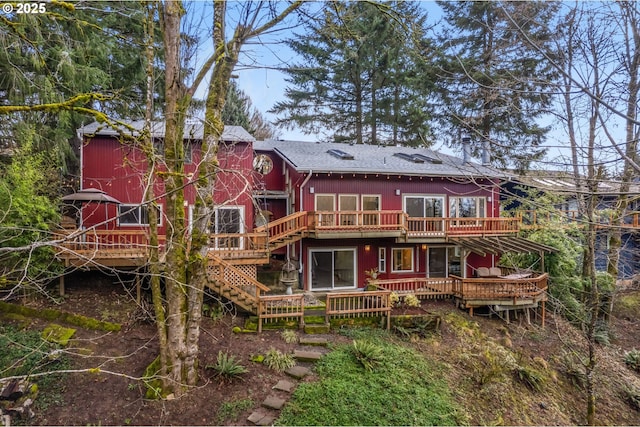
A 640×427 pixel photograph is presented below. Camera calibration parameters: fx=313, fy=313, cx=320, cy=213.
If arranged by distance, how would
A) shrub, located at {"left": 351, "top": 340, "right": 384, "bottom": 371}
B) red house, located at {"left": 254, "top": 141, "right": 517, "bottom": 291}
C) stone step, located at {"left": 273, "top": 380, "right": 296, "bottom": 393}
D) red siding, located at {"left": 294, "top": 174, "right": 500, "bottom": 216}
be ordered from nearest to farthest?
stone step, located at {"left": 273, "top": 380, "right": 296, "bottom": 393}
shrub, located at {"left": 351, "top": 340, "right": 384, "bottom": 371}
red house, located at {"left": 254, "top": 141, "right": 517, "bottom": 291}
red siding, located at {"left": 294, "top": 174, "right": 500, "bottom": 216}

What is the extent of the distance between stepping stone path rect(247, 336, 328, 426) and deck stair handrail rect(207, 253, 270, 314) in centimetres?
186

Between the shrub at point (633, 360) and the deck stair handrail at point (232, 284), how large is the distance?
40.3ft

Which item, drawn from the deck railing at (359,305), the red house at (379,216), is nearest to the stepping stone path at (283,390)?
the deck railing at (359,305)

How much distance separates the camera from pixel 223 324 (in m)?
8.92

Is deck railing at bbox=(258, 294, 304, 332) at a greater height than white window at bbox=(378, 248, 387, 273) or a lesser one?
lesser

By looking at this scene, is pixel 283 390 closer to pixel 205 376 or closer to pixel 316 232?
pixel 205 376

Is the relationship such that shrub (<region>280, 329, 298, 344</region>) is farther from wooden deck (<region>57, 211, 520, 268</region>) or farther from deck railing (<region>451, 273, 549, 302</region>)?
deck railing (<region>451, 273, 549, 302</region>)

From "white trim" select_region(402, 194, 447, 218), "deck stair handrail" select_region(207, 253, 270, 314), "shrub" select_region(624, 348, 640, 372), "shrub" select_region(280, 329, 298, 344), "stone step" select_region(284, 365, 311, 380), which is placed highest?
"white trim" select_region(402, 194, 447, 218)

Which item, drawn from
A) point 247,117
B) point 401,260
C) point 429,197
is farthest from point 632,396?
point 247,117

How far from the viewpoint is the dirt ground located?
5910 mm

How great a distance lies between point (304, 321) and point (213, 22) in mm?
8071

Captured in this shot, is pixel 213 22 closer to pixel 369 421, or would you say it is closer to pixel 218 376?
pixel 218 376

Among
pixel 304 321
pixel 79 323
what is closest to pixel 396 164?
pixel 304 321

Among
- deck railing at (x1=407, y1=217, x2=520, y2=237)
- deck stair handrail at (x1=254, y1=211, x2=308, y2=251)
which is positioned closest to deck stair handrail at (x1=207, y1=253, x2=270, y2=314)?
deck stair handrail at (x1=254, y1=211, x2=308, y2=251)
